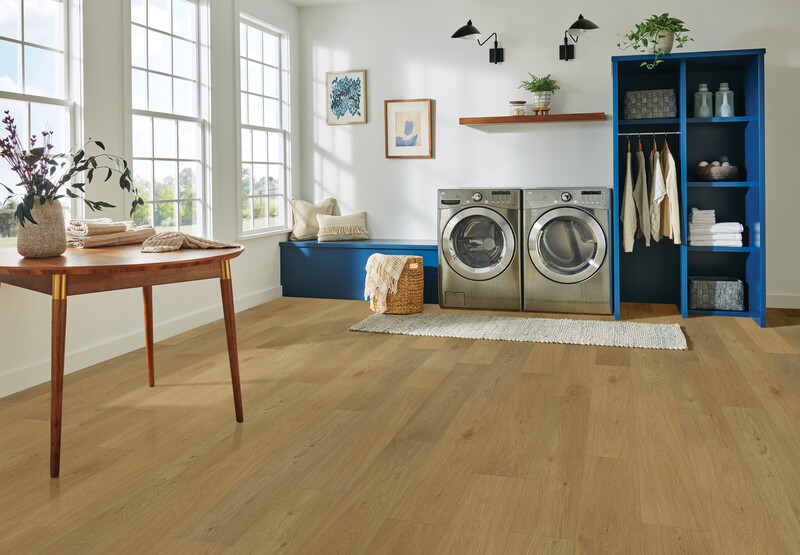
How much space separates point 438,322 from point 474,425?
2.09 meters

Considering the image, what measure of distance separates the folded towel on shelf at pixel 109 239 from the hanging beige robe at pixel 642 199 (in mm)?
3393

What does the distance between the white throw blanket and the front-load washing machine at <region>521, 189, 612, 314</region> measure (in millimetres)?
926

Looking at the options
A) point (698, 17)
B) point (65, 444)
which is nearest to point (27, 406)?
point (65, 444)

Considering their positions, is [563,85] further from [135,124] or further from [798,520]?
[798,520]

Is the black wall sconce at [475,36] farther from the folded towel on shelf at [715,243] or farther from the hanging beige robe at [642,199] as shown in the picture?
the folded towel on shelf at [715,243]

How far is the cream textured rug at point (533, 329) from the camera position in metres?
4.31

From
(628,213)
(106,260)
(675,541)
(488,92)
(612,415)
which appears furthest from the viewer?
(488,92)

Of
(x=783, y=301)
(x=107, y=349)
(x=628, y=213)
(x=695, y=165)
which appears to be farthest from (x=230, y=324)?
(x=783, y=301)

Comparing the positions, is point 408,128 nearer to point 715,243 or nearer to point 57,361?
point 715,243

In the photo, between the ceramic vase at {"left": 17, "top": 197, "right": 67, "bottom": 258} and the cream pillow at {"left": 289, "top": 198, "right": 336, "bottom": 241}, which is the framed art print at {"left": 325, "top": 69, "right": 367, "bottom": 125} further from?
the ceramic vase at {"left": 17, "top": 197, "right": 67, "bottom": 258}

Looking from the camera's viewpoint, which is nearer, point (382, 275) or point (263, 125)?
point (382, 275)

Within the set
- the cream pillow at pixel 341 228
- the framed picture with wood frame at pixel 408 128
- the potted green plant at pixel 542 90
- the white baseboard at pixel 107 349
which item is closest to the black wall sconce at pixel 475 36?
the potted green plant at pixel 542 90

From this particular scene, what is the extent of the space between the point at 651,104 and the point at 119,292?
12.2ft

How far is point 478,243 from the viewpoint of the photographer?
17.6 feet
